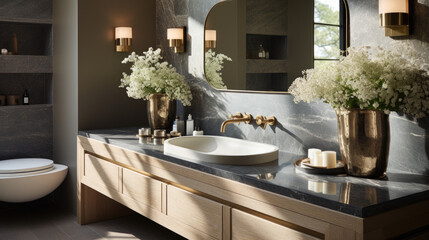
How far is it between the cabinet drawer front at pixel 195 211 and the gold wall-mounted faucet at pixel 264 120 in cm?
68

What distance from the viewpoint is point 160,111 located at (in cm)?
343

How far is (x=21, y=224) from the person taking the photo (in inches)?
148

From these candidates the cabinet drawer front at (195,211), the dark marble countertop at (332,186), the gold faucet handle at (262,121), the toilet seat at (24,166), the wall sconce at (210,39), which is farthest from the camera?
the toilet seat at (24,166)

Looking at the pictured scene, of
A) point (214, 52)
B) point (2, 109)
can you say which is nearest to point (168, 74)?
point (214, 52)

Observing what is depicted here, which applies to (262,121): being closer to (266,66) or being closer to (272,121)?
(272,121)

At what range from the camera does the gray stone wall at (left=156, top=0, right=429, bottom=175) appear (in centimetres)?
211

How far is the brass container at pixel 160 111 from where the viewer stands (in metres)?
3.42

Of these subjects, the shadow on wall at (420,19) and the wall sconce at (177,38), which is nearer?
the shadow on wall at (420,19)

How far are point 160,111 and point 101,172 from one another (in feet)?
2.00

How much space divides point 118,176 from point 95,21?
1.36 m

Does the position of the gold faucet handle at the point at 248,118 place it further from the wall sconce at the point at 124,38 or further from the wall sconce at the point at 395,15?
the wall sconce at the point at 124,38

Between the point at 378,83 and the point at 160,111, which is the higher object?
the point at 378,83

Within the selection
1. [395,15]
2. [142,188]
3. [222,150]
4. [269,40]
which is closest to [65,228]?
[142,188]

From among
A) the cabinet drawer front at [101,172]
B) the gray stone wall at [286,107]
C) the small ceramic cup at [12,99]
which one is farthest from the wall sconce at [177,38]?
the small ceramic cup at [12,99]
